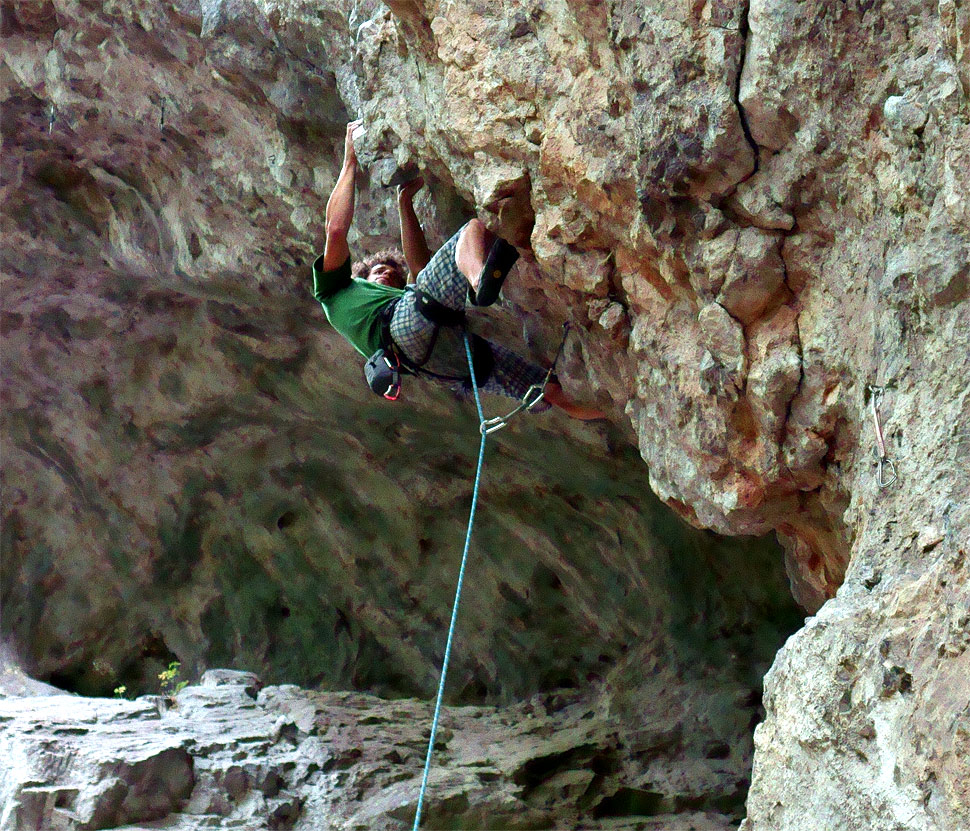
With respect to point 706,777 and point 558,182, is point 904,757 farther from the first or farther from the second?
point 706,777

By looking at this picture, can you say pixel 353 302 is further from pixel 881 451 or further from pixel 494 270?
pixel 881 451

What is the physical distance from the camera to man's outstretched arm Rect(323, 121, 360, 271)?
375cm

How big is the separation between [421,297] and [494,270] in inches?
16.0

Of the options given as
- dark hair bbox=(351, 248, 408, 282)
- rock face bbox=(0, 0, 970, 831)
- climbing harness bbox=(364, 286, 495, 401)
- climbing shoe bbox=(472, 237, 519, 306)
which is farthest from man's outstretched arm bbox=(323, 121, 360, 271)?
climbing shoe bbox=(472, 237, 519, 306)

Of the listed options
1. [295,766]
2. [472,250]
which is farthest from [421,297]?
[295,766]

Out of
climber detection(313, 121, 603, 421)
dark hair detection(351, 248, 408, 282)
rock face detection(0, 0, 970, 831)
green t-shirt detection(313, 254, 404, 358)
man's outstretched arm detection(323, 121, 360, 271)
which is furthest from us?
dark hair detection(351, 248, 408, 282)

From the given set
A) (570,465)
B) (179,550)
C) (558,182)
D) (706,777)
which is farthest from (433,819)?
(179,550)

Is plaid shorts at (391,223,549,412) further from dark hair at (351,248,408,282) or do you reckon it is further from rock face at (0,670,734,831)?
rock face at (0,670,734,831)

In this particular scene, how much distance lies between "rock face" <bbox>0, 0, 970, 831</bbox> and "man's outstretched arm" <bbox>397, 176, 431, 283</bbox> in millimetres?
105

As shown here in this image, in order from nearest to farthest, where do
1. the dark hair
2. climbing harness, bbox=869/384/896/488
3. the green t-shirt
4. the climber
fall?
climbing harness, bbox=869/384/896/488 < the climber < the green t-shirt < the dark hair

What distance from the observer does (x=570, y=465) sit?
588 cm

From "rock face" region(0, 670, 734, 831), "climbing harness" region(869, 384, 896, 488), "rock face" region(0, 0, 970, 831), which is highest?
"rock face" region(0, 0, 970, 831)

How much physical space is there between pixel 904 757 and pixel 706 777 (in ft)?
11.4

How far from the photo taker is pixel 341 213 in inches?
147
